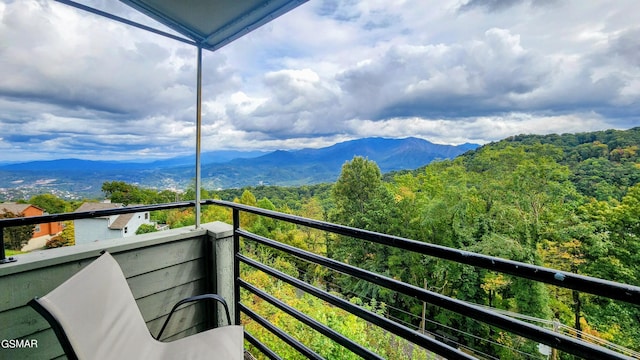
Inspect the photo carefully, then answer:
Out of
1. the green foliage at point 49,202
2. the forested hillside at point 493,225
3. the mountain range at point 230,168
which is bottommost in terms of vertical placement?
the forested hillside at point 493,225

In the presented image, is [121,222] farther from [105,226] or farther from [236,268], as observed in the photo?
[236,268]

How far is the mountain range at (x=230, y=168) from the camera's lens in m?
2.15

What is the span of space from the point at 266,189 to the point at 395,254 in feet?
26.0

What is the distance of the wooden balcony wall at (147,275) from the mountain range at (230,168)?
17.4 inches

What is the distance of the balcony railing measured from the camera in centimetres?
69

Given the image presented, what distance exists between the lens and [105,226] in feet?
5.71

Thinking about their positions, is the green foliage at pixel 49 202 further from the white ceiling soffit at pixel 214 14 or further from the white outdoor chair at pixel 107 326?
the white ceiling soffit at pixel 214 14

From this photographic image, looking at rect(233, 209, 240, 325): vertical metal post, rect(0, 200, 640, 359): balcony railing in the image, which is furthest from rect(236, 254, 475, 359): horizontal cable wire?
rect(233, 209, 240, 325): vertical metal post

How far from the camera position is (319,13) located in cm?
341

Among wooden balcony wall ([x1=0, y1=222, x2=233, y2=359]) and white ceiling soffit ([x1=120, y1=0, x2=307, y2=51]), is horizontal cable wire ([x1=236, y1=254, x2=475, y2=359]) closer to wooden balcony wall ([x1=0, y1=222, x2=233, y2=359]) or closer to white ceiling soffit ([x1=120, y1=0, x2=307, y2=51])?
wooden balcony wall ([x1=0, y1=222, x2=233, y2=359])

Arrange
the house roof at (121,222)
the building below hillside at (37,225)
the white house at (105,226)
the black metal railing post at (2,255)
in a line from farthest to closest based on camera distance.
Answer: the house roof at (121,222), the white house at (105,226), the building below hillside at (37,225), the black metal railing post at (2,255)

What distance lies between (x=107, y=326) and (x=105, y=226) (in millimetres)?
834

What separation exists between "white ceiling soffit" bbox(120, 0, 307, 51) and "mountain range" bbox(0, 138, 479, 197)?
29.7 inches

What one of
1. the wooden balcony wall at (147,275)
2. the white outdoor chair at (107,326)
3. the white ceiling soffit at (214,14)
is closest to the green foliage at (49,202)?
the wooden balcony wall at (147,275)
